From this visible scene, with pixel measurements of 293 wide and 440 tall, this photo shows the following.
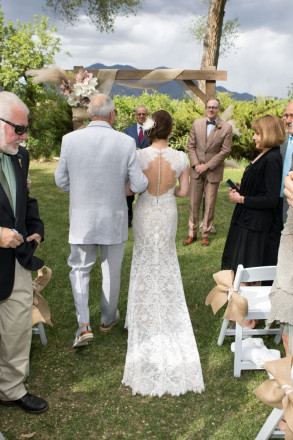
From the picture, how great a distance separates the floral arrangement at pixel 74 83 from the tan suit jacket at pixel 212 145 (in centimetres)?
188

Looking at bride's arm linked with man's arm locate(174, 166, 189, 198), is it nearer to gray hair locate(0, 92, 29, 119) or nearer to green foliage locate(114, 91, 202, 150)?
gray hair locate(0, 92, 29, 119)

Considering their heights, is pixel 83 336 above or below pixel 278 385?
below

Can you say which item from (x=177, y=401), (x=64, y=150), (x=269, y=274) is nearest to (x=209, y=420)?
(x=177, y=401)

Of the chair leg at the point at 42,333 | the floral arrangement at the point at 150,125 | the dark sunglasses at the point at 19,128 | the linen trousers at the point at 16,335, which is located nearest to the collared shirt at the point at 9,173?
the dark sunglasses at the point at 19,128

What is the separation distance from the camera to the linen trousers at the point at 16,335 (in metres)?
2.92

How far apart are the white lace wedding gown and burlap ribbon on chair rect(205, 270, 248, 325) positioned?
31 cm

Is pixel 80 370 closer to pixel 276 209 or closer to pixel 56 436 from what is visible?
pixel 56 436

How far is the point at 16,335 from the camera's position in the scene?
9.73 ft

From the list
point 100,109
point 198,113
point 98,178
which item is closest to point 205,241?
point 98,178

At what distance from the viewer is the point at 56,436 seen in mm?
2951

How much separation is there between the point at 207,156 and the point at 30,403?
5.05m

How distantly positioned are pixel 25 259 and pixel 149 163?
1.49m

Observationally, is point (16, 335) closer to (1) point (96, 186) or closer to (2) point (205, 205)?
(1) point (96, 186)

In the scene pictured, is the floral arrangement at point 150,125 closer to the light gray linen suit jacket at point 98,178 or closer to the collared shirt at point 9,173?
the light gray linen suit jacket at point 98,178
